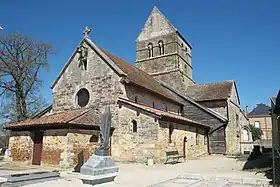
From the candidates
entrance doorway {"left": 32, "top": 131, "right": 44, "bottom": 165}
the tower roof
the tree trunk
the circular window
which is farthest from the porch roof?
the tower roof

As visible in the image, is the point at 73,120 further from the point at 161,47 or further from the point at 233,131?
the point at 161,47

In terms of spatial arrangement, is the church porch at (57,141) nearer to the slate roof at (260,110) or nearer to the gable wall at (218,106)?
the gable wall at (218,106)

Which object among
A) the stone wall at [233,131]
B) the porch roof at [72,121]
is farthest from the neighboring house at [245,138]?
the porch roof at [72,121]

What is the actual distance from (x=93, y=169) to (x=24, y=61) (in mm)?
22505

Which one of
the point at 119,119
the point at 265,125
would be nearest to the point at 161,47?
the point at 119,119

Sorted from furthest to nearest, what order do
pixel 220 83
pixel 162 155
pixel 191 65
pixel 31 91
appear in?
pixel 191 65 → pixel 220 83 → pixel 31 91 → pixel 162 155

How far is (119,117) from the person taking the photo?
1784 cm

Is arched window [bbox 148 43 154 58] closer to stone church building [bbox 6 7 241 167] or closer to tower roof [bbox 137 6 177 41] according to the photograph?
tower roof [bbox 137 6 177 41]

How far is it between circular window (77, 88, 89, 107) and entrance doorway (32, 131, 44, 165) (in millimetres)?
4270

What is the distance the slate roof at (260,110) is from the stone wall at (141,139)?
46264 mm

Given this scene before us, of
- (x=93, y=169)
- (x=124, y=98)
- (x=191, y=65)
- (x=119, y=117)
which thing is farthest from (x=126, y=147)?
(x=191, y=65)

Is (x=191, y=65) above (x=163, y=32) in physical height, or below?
below

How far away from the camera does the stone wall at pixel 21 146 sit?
16984 millimetres

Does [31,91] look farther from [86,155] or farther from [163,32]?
[163,32]
